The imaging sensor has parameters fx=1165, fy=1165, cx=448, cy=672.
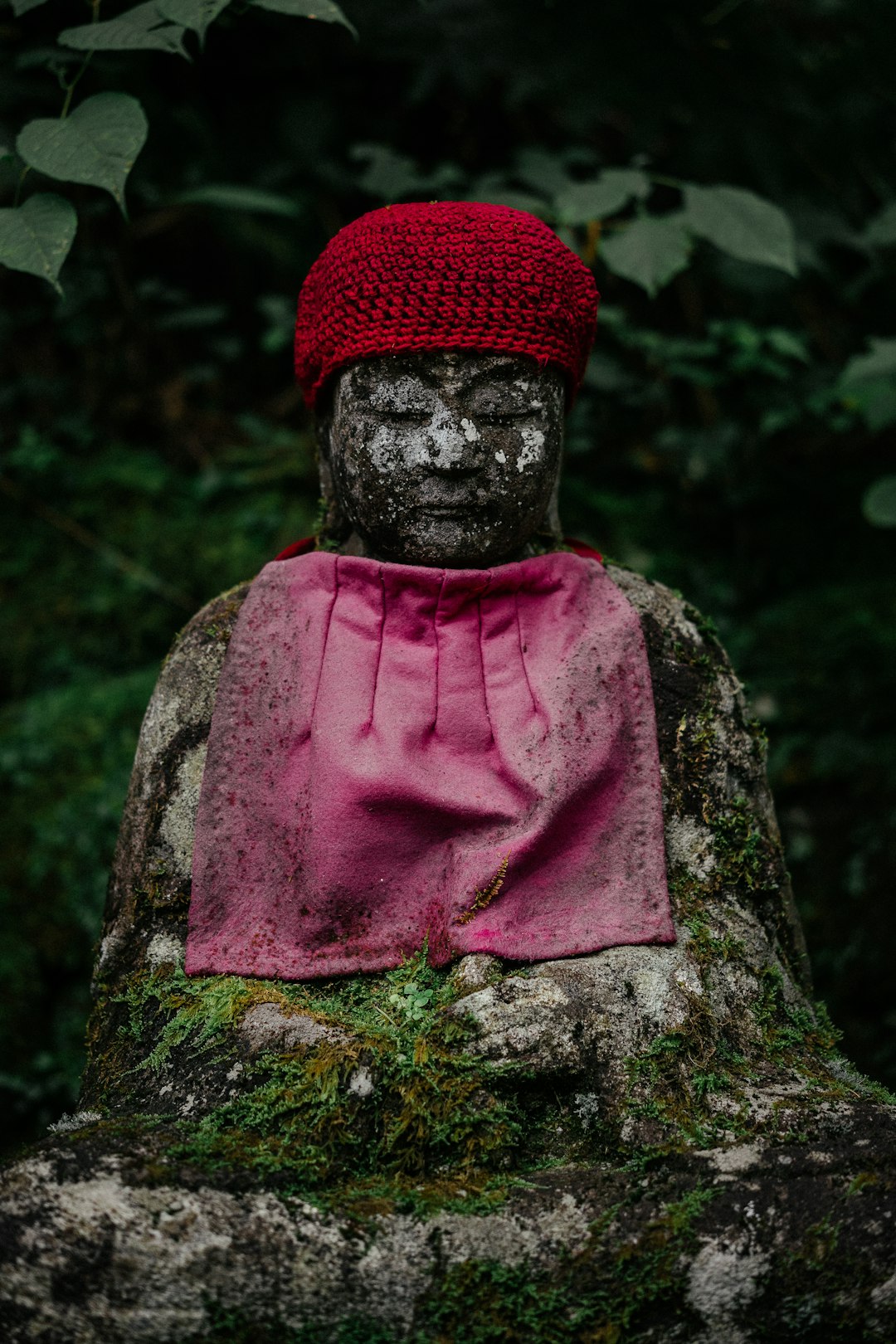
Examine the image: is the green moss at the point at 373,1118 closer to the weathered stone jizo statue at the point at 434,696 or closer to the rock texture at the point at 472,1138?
the rock texture at the point at 472,1138

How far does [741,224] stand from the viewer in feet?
10.7

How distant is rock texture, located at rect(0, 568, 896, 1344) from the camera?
1635 millimetres

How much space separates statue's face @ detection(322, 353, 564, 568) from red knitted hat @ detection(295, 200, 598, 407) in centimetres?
4

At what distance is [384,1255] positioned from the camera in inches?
66.1

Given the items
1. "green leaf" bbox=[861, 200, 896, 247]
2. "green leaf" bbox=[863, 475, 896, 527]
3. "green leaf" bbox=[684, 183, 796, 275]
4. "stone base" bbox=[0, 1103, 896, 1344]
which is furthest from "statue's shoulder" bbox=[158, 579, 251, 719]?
"green leaf" bbox=[861, 200, 896, 247]

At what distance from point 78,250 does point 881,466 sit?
318 centimetres

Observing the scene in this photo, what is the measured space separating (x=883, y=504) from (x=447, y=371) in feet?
5.70

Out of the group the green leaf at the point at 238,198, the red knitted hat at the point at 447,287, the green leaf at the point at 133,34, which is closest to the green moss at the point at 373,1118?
the red knitted hat at the point at 447,287

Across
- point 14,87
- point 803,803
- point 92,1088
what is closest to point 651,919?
point 92,1088

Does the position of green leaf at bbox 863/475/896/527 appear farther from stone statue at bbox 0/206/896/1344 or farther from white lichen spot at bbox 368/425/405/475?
white lichen spot at bbox 368/425/405/475

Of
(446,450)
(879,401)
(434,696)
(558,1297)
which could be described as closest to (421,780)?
(434,696)

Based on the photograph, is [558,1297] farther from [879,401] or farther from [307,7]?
[879,401]

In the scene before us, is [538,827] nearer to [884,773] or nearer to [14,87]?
[884,773]

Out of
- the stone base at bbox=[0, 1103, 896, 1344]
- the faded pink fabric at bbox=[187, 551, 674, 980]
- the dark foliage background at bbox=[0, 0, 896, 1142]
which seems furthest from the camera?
the dark foliage background at bbox=[0, 0, 896, 1142]
